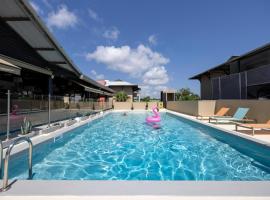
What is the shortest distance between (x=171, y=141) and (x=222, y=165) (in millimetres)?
3774

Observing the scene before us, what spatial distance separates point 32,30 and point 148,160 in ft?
24.7

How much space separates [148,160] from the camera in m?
7.07

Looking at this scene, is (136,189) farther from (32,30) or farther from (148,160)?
(32,30)

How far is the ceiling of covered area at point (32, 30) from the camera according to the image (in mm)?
8445

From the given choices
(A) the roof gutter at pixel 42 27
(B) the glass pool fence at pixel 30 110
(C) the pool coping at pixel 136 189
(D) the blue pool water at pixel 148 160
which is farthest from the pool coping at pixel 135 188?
(A) the roof gutter at pixel 42 27

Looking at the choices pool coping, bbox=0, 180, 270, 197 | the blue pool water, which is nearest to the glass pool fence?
the blue pool water

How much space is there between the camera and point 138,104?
1533 inches

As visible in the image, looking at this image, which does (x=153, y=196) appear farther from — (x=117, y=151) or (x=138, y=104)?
(x=138, y=104)

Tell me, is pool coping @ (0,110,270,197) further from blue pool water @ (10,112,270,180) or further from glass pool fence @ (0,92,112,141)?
glass pool fence @ (0,92,112,141)

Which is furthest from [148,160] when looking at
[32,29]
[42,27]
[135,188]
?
[32,29]

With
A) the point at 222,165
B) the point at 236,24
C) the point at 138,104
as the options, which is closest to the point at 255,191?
the point at 222,165

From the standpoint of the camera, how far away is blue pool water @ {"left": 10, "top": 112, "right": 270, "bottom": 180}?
568cm

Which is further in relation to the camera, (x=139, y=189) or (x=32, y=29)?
(x=32, y=29)

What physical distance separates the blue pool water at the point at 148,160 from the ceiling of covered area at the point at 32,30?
4.62m
